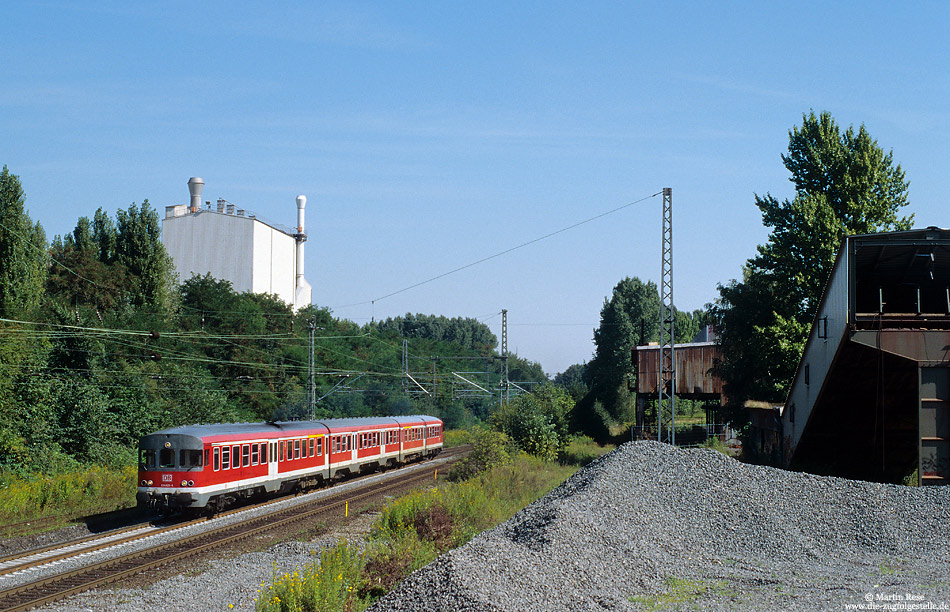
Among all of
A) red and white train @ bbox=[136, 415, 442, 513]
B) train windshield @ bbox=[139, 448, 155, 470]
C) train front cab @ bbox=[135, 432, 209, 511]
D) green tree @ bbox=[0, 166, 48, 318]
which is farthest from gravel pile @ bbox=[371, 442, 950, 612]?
green tree @ bbox=[0, 166, 48, 318]

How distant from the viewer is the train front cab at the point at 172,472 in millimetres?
21734

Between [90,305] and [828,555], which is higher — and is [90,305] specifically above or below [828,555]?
above

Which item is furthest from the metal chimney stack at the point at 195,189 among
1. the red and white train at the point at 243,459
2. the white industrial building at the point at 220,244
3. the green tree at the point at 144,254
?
the red and white train at the point at 243,459

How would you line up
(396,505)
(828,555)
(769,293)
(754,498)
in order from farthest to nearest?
(769,293) → (396,505) → (754,498) → (828,555)

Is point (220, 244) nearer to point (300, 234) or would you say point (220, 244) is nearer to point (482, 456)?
point (300, 234)

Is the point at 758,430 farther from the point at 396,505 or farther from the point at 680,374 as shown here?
the point at 396,505

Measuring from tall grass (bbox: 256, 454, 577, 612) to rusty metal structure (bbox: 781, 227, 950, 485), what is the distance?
792cm

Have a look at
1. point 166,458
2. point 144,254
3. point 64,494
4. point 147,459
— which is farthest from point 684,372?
point 144,254

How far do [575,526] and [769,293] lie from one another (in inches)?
968

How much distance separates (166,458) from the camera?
872 inches

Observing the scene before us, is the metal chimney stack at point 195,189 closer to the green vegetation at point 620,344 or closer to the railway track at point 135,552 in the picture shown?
the green vegetation at point 620,344

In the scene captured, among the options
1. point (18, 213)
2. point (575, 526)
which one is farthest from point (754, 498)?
point (18, 213)

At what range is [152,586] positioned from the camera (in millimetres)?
14250

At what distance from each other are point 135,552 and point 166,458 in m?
5.10
